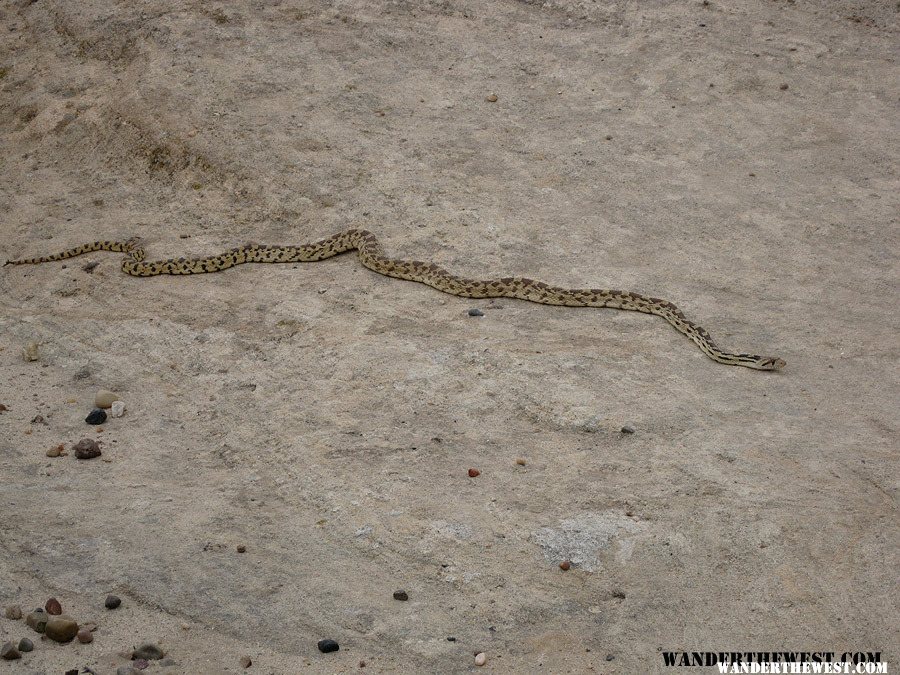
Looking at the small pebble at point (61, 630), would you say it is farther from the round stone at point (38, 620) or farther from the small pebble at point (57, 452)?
the small pebble at point (57, 452)

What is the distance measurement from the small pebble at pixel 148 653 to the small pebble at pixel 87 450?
2.23m

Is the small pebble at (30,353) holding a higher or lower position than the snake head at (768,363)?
lower

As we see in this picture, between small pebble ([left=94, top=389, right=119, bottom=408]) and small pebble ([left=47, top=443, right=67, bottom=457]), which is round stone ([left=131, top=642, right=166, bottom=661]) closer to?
small pebble ([left=47, top=443, right=67, bottom=457])

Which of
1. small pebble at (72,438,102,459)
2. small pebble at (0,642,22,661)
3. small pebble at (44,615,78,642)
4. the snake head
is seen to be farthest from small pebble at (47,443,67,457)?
the snake head

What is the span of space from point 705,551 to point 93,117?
406 inches

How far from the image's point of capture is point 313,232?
11.3 m

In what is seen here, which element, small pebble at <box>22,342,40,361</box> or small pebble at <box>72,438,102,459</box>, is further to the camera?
small pebble at <box>22,342,40,361</box>

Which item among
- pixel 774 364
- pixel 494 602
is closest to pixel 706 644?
pixel 494 602

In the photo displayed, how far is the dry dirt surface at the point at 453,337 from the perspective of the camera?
6.17 metres

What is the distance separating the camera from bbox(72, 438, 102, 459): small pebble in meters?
7.54

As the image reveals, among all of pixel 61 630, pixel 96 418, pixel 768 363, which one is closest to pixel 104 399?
A: pixel 96 418

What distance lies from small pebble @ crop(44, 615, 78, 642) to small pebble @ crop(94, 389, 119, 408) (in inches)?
110

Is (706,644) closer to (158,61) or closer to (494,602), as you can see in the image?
(494,602)

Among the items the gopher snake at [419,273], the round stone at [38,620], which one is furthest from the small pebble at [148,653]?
the gopher snake at [419,273]
